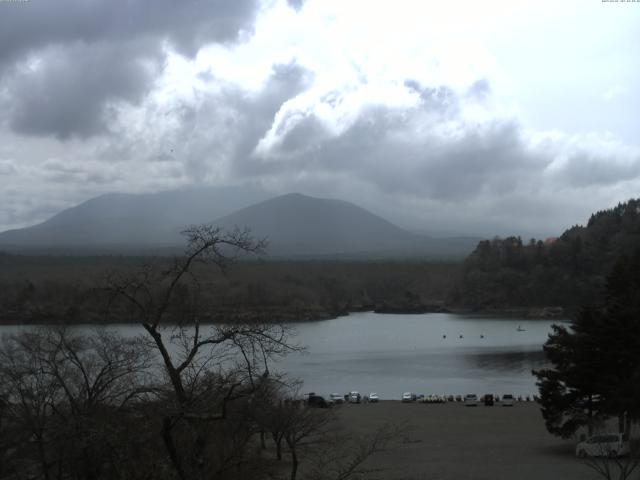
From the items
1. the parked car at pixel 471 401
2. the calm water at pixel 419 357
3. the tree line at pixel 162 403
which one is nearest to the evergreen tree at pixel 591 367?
the parked car at pixel 471 401

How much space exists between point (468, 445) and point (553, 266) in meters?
64.8

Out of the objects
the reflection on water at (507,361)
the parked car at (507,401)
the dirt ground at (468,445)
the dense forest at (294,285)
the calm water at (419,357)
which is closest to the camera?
the dirt ground at (468,445)

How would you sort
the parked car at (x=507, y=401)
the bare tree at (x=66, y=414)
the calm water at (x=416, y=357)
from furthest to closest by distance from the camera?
the calm water at (x=416, y=357) → the parked car at (x=507, y=401) → the bare tree at (x=66, y=414)

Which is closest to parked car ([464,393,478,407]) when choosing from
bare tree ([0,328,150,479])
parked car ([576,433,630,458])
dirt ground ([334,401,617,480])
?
dirt ground ([334,401,617,480])

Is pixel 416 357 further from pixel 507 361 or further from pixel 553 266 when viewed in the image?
pixel 553 266

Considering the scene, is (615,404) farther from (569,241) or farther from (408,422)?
(569,241)

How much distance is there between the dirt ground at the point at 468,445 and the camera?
468 inches

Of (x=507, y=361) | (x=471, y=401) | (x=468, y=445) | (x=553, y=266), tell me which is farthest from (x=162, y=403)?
(x=553, y=266)

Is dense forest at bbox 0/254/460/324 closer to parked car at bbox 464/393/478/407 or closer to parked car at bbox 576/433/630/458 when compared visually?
parked car at bbox 464/393/478/407

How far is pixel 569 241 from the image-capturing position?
254ft

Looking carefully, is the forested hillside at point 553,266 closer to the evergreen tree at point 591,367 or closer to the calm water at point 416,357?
the calm water at point 416,357

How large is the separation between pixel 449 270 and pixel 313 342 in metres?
57.2

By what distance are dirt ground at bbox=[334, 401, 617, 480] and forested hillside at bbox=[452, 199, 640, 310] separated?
51.3 meters

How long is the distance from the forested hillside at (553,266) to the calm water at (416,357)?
11958mm
